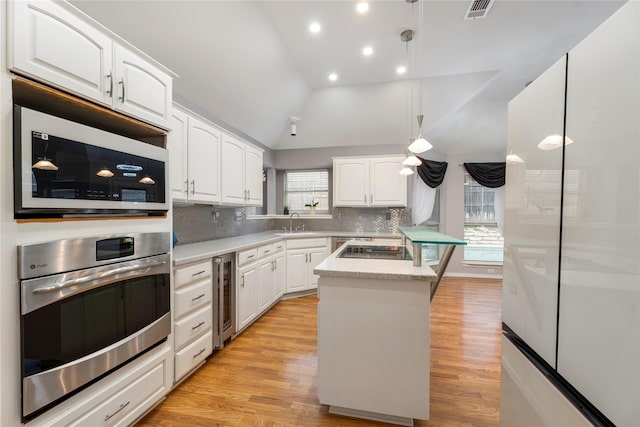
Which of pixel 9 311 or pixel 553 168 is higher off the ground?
pixel 553 168

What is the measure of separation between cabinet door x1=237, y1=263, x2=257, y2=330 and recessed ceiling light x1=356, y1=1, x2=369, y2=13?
2.76 meters

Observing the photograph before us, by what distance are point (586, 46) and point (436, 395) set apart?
2190mm

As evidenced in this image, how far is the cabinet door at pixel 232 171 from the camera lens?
2996 mm

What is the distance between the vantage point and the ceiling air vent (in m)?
2.29

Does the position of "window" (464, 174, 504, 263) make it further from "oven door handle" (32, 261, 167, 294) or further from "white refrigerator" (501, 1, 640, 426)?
"oven door handle" (32, 261, 167, 294)

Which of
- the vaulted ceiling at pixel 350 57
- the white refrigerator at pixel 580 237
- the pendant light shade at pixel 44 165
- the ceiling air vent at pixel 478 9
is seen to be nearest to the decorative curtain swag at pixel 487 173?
the vaulted ceiling at pixel 350 57

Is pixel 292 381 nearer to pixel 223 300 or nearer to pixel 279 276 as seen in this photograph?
pixel 223 300

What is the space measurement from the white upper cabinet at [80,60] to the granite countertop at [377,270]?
1.53 metres

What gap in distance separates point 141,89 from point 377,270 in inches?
73.7

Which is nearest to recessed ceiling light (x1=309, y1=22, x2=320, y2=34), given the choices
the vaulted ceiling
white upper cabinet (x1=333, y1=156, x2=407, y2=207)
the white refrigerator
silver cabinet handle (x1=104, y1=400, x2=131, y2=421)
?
the vaulted ceiling

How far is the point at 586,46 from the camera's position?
764 millimetres

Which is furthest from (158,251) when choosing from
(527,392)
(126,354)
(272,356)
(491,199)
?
(491,199)

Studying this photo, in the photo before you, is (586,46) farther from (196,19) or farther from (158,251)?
(196,19)

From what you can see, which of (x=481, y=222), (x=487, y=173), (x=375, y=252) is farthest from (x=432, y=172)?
(x=375, y=252)
